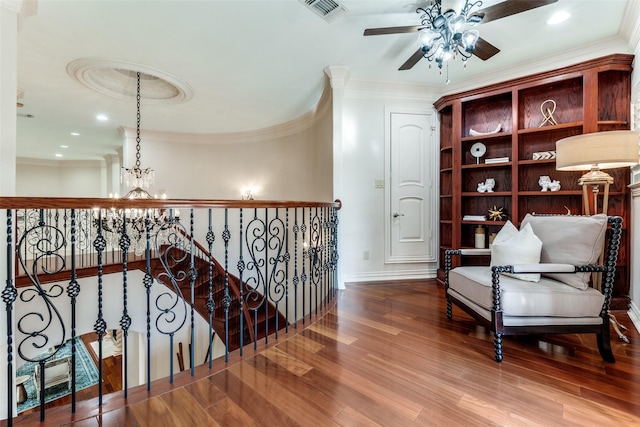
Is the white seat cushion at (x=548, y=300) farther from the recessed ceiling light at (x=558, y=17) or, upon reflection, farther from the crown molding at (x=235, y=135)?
the crown molding at (x=235, y=135)

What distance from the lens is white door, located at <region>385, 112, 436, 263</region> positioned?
373cm

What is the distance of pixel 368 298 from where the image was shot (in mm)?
2979

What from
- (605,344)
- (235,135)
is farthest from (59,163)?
(605,344)

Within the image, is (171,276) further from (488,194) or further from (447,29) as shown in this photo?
(488,194)

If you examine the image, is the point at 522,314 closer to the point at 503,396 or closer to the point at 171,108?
the point at 503,396

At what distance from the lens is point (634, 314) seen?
7.82 ft

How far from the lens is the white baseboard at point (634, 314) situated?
2256 mm

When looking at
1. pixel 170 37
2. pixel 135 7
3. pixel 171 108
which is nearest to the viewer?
pixel 135 7

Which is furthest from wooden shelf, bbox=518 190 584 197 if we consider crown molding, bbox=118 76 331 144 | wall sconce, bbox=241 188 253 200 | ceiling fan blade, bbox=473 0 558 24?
wall sconce, bbox=241 188 253 200

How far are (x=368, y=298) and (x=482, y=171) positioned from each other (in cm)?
224

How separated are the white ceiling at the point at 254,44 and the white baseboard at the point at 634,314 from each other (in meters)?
2.49

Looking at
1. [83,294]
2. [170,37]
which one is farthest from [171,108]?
[83,294]

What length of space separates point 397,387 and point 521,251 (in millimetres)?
1274

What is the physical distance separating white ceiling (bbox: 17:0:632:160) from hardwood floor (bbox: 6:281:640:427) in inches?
105
